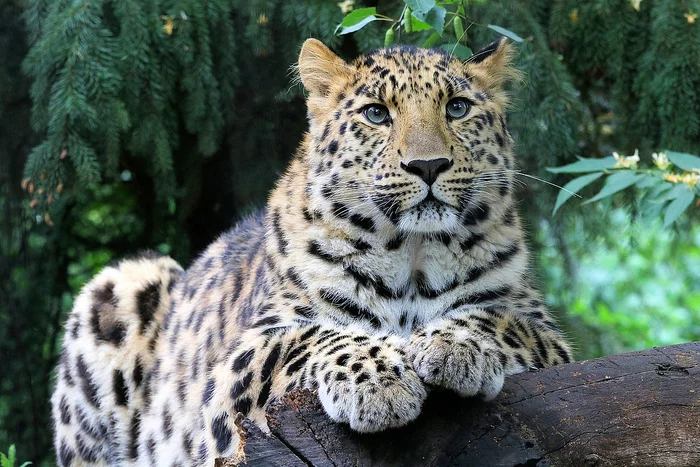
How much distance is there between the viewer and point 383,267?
427cm

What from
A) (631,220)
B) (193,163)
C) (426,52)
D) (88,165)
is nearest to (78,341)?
(88,165)

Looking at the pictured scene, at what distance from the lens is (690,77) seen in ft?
19.2

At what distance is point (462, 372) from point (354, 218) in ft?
4.05

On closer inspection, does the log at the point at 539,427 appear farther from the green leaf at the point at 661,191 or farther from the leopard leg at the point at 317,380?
the green leaf at the point at 661,191

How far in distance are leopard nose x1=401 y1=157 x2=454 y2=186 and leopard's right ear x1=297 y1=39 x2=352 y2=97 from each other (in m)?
0.86

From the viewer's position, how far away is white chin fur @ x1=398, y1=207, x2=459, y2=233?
410 cm

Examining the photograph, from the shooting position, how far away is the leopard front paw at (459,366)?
10.8 feet

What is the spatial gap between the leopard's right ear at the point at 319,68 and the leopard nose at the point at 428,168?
859 millimetres

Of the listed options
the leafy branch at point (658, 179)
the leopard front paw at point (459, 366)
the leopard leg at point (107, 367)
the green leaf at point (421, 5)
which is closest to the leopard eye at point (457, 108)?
the leafy branch at point (658, 179)

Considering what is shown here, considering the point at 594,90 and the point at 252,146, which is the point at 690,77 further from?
the point at 252,146

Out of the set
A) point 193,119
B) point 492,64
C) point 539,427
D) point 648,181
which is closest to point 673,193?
point 648,181

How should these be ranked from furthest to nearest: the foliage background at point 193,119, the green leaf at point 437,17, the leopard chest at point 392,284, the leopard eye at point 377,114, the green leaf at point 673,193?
the foliage background at point 193,119 < the green leaf at point 673,193 < the leopard eye at point 377,114 < the leopard chest at point 392,284 < the green leaf at point 437,17

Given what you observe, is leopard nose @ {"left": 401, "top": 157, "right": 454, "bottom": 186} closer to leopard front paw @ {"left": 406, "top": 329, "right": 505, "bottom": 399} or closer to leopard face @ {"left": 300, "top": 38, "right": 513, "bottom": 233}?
leopard face @ {"left": 300, "top": 38, "right": 513, "bottom": 233}

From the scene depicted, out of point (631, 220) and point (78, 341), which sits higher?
point (631, 220)
